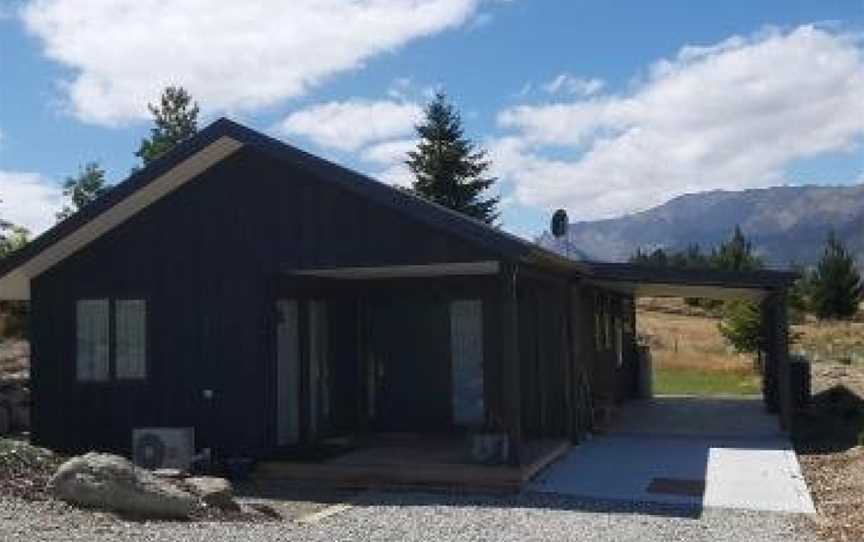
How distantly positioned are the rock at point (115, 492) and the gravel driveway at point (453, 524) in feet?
0.70

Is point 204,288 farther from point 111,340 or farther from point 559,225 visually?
point 559,225

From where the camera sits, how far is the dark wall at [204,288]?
14.0 meters

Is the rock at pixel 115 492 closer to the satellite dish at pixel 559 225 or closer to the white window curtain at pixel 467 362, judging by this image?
the white window curtain at pixel 467 362

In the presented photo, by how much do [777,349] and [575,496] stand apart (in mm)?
7165

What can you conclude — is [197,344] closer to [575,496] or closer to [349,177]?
[349,177]

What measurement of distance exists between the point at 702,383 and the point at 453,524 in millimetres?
21686

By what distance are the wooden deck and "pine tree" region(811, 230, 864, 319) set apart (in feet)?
123

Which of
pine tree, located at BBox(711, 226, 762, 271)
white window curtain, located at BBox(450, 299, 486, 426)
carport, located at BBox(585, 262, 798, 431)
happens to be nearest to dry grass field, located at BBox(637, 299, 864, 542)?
carport, located at BBox(585, 262, 798, 431)

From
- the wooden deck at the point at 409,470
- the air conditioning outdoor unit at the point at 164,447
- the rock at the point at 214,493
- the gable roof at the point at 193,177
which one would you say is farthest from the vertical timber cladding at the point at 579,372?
the rock at the point at 214,493

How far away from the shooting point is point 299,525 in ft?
33.1

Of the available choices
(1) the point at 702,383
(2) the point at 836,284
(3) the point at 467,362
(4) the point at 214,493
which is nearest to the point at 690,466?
(3) the point at 467,362

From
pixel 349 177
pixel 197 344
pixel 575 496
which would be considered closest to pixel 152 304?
pixel 197 344

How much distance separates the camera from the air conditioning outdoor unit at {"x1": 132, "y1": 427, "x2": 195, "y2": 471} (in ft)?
46.6

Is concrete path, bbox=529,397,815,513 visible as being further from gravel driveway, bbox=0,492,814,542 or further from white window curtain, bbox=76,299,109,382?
white window curtain, bbox=76,299,109,382
